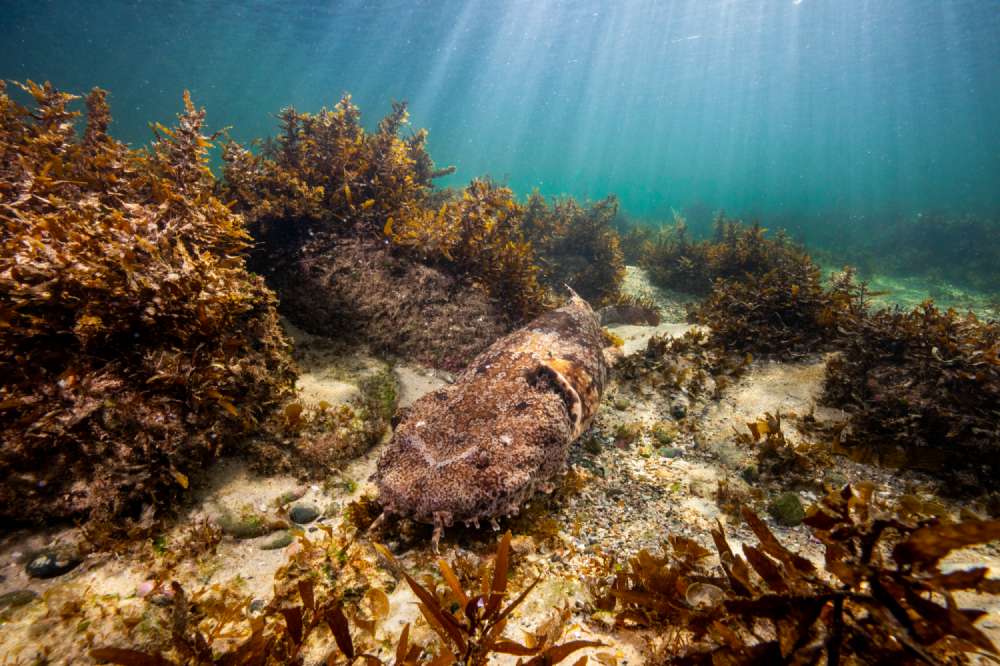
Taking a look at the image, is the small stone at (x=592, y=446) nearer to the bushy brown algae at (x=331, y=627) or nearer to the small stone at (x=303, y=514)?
the bushy brown algae at (x=331, y=627)

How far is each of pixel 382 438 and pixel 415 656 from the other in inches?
92.0

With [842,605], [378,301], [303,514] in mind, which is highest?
[378,301]

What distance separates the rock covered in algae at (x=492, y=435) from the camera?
99.5 inches

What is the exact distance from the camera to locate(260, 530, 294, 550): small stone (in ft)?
8.78

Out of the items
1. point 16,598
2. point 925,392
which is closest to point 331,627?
point 16,598

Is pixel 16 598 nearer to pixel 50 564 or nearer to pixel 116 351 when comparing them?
pixel 50 564

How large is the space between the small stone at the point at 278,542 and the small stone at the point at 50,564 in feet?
3.24

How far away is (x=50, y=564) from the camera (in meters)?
2.17

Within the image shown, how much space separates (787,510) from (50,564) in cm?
504

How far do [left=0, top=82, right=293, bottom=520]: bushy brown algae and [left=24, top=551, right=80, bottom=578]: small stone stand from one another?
10.0 inches

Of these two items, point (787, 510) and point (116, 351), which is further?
point (787, 510)

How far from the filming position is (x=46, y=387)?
8.20 ft

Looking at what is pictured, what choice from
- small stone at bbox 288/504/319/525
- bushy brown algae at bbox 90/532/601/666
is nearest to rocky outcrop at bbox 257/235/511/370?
small stone at bbox 288/504/319/525

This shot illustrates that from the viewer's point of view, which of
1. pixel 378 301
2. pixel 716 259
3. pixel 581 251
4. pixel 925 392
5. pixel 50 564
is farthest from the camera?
pixel 581 251
